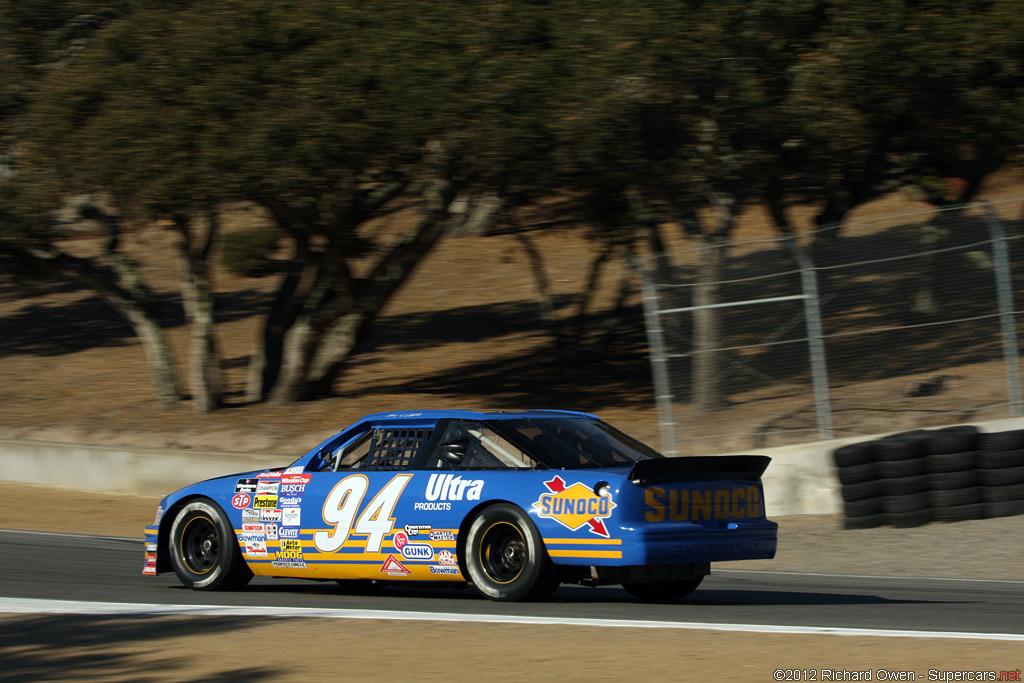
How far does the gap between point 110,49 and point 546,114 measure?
22.3ft

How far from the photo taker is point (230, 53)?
17.8 m

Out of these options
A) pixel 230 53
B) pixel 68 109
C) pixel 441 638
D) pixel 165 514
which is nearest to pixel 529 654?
pixel 441 638

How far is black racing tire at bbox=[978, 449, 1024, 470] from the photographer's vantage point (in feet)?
40.2

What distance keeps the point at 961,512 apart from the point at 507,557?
6.24m

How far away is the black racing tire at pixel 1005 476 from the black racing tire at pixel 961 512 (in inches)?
11.3

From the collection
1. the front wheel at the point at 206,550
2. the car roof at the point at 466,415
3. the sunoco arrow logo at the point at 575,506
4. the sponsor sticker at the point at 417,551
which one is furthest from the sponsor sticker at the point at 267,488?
the sunoco arrow logo at the point at 575,506

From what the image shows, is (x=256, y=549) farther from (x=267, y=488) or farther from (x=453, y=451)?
(x=453, y=451)

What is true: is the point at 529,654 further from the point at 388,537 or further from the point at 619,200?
the point at 619,200

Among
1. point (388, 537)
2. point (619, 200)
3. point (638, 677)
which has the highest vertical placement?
point (619, 200)

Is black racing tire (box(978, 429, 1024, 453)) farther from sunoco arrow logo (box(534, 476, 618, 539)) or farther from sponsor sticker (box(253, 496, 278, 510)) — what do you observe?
sponsor sticker (box(253, 496, 278, 510))

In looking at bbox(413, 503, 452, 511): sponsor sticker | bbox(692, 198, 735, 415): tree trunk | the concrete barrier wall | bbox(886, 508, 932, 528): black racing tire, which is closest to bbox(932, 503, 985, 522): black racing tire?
bbox(886, 508, 932, 528): black racing tire

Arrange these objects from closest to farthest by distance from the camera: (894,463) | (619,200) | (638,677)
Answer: (638,677), (894,463), (619,200)

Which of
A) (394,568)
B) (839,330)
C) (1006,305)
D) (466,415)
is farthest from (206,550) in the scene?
(1006,305)

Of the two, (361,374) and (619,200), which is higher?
(619,200)
